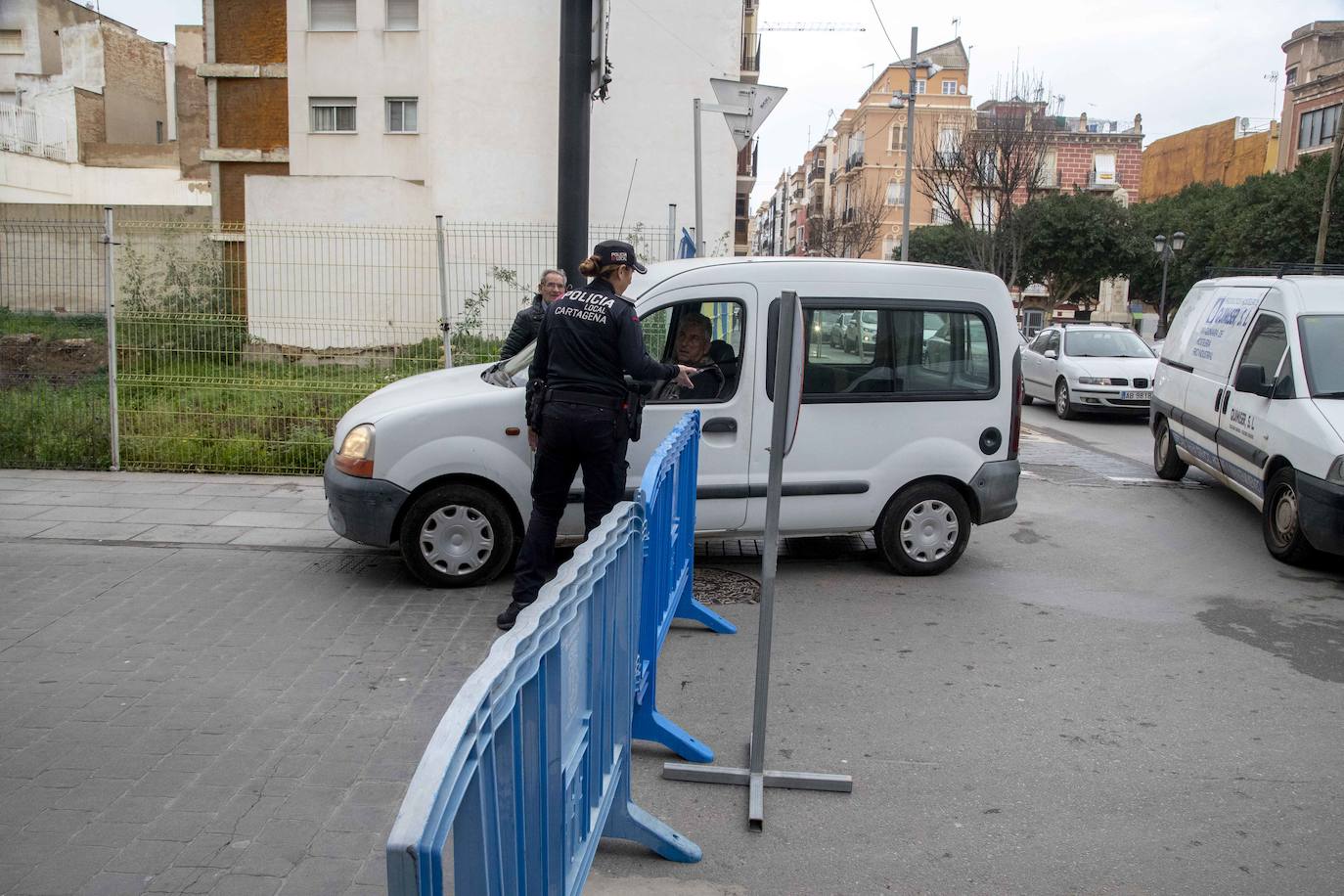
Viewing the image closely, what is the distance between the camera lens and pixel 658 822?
365 centimetres

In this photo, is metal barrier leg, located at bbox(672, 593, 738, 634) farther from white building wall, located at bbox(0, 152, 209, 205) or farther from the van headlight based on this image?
white building wall, located at bbox(0, 152, 209, 205)

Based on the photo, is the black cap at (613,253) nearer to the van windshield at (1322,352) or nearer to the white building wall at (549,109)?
the van windshield at (1322,352)

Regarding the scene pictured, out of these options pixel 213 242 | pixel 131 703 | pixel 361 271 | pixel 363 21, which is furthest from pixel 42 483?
pixel 363 21

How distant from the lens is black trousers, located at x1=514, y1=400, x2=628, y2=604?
5711 millimetres

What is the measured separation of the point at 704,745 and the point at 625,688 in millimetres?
1105

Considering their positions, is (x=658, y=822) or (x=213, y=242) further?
(x=213, y=242)

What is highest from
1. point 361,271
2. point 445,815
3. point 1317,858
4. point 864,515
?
point 361,271

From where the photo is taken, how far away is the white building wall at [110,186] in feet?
123

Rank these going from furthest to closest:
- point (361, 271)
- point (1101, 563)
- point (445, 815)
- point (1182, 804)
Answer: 1. point (361, 271)
2. point (1101, 563)
3. point (1182, 804)
4. point (445, 815)

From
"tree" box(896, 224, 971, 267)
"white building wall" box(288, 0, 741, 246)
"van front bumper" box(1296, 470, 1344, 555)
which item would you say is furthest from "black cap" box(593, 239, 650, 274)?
"tree" box(896, 224, 971, 267)

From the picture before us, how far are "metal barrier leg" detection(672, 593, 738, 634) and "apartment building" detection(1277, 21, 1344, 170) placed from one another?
5098cm

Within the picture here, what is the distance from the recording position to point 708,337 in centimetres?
677

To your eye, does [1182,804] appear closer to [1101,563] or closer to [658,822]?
[658,822]

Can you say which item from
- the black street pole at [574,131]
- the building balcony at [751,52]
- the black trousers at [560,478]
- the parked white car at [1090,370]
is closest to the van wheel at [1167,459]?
the parked white car at [1090,370]
